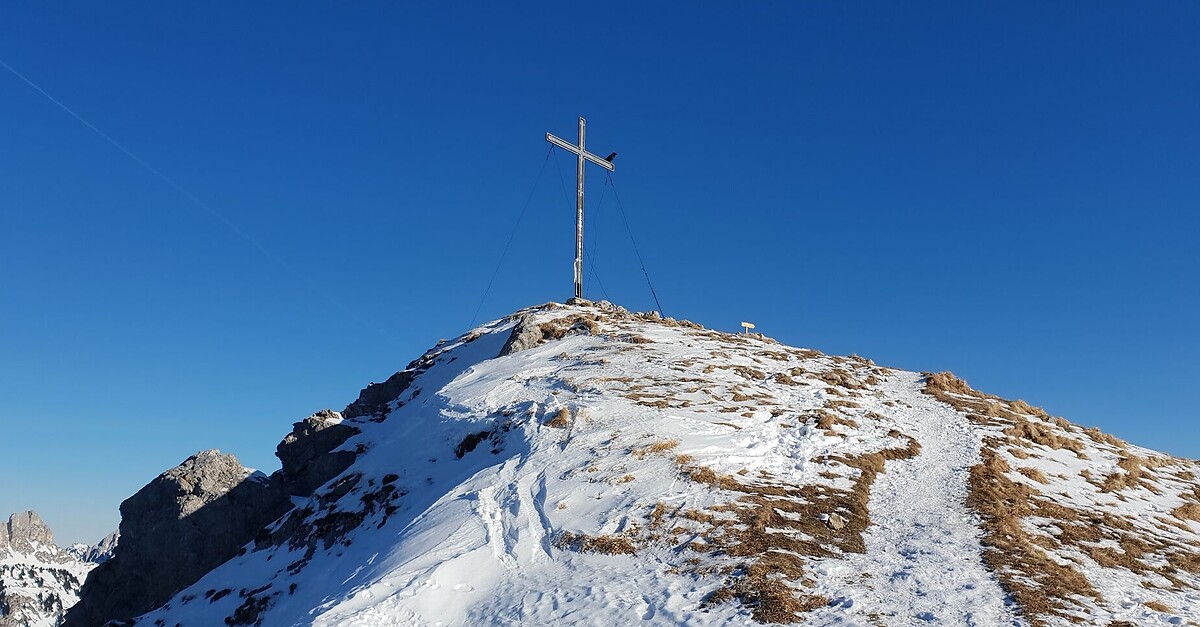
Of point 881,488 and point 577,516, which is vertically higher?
point 881,488

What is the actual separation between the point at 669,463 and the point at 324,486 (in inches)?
654

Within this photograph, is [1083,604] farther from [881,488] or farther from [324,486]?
[324,486]

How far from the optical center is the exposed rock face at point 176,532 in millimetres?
31328

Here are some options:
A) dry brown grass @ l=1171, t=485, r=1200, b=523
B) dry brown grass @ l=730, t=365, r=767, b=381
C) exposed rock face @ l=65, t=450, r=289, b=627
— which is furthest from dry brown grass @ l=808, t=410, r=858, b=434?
exposed rock face @ l=65, t=450, r=289, b=627

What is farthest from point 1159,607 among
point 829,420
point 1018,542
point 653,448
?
point 829,420

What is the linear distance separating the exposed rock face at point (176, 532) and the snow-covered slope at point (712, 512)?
3.70 metres

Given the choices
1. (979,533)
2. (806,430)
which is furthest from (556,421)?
(979,533)

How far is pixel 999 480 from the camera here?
22.2 m

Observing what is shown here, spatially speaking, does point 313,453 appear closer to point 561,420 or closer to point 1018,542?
point 561,420

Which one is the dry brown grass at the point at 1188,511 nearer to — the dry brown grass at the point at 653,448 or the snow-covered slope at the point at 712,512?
the snow-covered slope at the point at 712,512

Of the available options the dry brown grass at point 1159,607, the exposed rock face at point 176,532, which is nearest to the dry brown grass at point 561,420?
the exposed rock face at point 176,532

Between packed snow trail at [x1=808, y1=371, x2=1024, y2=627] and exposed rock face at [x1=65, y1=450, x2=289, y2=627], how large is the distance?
87.3 feet

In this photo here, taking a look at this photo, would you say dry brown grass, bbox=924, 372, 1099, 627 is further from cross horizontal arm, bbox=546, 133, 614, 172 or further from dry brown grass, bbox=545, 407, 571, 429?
cross horizontal arm, bbox=546, 133, 614, 172

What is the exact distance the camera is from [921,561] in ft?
51.7
